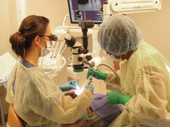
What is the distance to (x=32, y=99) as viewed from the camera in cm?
100

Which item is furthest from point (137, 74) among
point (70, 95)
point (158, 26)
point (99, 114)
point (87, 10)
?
point (158, 26)

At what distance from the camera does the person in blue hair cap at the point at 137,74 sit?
950 millimetres

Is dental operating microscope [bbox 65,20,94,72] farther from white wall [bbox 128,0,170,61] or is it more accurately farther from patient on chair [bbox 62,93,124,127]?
white wall [bbox 128,0,170,61]

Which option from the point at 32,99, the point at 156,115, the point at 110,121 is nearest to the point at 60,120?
the point at 32,99

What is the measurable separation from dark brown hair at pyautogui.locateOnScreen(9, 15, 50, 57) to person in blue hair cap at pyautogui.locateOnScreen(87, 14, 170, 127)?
1.49 ft

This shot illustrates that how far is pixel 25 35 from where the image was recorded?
3.68 ft

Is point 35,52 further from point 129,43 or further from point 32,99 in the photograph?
point 129,43

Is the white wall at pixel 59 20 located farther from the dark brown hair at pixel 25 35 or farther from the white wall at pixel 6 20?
the dark brown hair at pixel 25 35

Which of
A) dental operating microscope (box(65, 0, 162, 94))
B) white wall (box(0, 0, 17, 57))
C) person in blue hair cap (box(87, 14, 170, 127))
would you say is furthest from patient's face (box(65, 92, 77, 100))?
white wall (box(0, 0, 17, 57))

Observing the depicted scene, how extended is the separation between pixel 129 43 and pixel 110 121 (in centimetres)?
66

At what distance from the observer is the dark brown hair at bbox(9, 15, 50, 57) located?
110 cm

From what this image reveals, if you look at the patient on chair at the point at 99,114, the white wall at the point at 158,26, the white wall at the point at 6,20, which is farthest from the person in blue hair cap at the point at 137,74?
the white wall at the point at 158,26

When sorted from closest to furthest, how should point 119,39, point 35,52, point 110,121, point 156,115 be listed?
point 156,115, point 119,39, point 35,52, point 110,121

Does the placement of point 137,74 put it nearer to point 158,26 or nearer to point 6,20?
point 6,20
